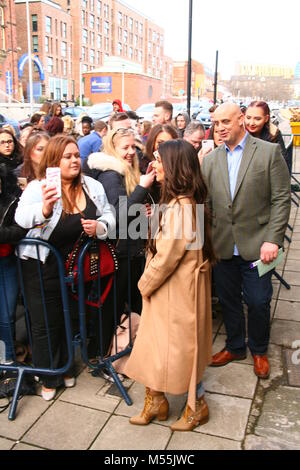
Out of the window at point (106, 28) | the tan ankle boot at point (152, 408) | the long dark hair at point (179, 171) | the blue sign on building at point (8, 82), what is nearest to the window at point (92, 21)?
the window at point (106, 28)

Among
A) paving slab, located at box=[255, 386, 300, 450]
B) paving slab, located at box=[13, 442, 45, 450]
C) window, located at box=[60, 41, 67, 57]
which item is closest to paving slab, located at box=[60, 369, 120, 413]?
paving slab, located at box=[13, 442, 45, 450]

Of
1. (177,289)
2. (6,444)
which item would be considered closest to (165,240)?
(177,289)

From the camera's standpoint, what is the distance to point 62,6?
269 ft

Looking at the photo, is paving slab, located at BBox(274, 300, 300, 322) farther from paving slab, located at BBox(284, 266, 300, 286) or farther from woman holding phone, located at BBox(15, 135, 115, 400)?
woman holding phone, located at BBox(15, 135, 115, 400)

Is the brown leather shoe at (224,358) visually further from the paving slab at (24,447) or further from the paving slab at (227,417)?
the paving slab at (24,447)

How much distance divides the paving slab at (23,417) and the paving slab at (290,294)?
9.38 feet

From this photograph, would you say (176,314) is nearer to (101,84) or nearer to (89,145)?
(89,145)

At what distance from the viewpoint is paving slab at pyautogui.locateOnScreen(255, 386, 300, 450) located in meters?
2.80

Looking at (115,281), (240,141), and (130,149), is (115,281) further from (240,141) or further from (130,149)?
(240,141)

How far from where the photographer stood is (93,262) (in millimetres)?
3166

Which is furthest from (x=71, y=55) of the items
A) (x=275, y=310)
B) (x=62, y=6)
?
(x=275, y=310)

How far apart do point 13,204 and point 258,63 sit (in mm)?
139392

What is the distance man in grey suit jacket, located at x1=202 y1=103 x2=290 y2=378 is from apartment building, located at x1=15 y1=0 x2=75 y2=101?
6575cm

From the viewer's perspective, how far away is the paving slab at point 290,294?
16.2 ft
